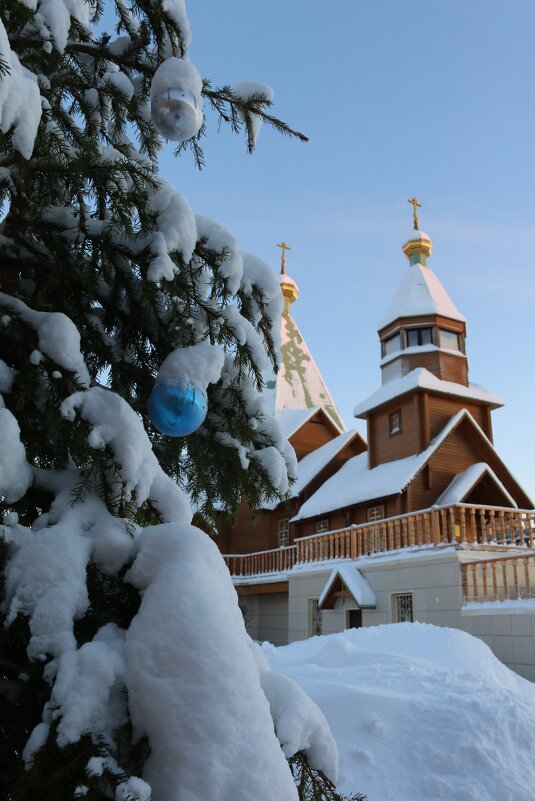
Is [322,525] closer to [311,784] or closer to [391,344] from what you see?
[391,344]

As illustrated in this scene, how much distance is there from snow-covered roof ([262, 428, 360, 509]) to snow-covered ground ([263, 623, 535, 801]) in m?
15.0

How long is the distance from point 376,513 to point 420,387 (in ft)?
12.9

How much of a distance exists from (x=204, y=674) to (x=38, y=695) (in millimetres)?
533

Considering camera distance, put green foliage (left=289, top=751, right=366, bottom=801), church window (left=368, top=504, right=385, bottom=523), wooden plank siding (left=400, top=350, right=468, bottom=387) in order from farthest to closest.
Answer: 1. wooden plank siding (left=400, top=350, right=468, bottom=387)
2. church window (left=368, top=504, right=385, bottom=523)
3. green foliage (left=289, top=751, right=366, bottom=801)

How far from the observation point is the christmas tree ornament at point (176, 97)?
9.82 ft

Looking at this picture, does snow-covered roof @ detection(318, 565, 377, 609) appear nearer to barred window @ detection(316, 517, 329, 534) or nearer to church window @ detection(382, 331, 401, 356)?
barred window @ detection(316, 517, 329, 534)

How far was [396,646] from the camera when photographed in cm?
994

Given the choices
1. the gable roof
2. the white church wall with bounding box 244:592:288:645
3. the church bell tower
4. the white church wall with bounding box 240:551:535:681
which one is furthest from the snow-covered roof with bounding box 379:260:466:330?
the white church wall with bounding box 244:592:288:645

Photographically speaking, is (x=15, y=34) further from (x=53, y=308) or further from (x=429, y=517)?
(x=429, y=517)

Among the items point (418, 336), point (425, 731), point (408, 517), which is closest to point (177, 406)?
point (425, 731)

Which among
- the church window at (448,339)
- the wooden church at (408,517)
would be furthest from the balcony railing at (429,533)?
the church window at (448,339)

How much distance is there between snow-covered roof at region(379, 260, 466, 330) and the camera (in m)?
21.0

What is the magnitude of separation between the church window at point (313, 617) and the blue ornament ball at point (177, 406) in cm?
1738

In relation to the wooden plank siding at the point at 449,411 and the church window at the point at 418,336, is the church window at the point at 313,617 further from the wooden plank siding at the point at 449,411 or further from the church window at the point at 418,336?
the church window at the point at 418,336
